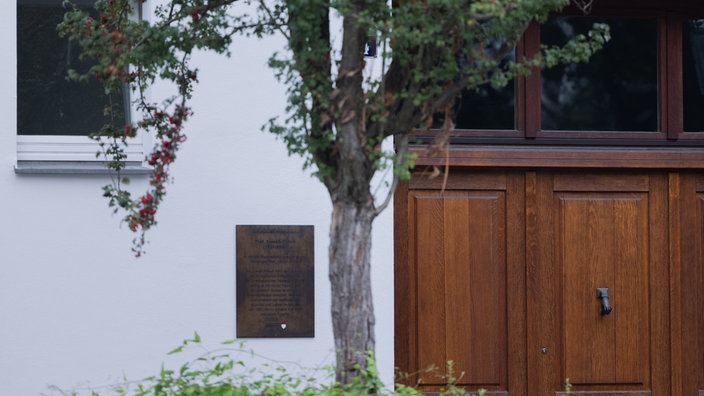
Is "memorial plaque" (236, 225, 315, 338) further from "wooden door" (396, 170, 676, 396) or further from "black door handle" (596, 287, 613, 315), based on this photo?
"black door handle" (596, 287, 613, 315)

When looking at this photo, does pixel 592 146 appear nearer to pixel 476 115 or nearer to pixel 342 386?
pixel 476 115

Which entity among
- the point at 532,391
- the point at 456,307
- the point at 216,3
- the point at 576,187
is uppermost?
the point at 216,3

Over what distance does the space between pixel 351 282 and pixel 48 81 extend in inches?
131

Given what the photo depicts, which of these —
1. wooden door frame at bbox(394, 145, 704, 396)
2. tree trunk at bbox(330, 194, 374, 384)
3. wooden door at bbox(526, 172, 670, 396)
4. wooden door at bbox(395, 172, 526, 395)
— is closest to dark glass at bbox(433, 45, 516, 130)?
wooden door frame at bbox(394, 145, 704, 396)

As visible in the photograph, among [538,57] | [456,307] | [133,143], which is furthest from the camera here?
[456,307]

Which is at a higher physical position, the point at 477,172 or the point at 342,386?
the point at 477,172

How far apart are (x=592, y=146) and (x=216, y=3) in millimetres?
3360

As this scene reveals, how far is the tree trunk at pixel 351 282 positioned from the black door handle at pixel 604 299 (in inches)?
132

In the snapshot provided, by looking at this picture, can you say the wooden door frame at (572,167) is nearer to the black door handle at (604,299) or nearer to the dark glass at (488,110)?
the dark glass at (488,110)

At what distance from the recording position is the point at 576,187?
299 inches

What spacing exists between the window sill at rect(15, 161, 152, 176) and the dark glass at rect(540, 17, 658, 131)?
2523mm

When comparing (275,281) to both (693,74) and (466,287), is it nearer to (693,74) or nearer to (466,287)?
(466,287)

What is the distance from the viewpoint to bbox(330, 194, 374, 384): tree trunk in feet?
14.7

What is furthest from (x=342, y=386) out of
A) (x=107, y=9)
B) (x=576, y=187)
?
(x=576, y=187)
